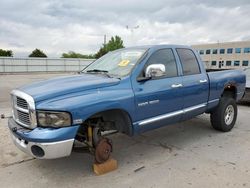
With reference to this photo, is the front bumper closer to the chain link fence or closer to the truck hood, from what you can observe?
the truck hood

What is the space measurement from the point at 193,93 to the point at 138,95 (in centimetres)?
151

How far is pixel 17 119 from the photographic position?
3.76m

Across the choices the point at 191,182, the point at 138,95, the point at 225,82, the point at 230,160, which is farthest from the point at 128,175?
the point at 225,82

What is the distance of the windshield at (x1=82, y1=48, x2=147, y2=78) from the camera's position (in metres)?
4.28

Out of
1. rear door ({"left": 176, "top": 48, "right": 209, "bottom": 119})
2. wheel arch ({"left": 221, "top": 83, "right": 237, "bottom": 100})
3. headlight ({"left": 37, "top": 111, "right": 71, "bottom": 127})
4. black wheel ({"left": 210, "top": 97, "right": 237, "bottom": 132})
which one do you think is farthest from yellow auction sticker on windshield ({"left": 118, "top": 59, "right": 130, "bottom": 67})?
wheel arch ({"left": 221, "top": 83, "right": 237, "bottom": 100})

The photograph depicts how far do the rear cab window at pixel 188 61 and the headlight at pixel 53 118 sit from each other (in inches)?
103

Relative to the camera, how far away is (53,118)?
10.6ft

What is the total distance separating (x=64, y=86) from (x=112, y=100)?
70cm

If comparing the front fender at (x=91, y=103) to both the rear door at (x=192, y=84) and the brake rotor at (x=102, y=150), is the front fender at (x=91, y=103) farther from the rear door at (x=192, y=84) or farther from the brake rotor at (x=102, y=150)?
the rear door at (x=192, y=84)

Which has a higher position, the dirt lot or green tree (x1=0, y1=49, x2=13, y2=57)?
green tree (x1=0, y1=49, x2=13, y2=57)

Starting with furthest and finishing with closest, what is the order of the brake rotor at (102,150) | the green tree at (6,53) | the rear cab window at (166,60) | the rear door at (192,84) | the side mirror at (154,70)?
the green tree at (6,53) → the rear door at (192,84) → the rear cab window at (166,60) → the side mirror at (154,70) → the brake rotor at (102,150)

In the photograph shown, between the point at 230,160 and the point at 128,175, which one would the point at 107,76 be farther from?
the point at 230,160

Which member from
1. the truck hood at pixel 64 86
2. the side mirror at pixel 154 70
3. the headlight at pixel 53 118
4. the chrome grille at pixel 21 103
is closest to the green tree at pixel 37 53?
the truck hood at pixel 64 86

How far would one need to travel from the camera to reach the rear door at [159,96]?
408 centimetres
